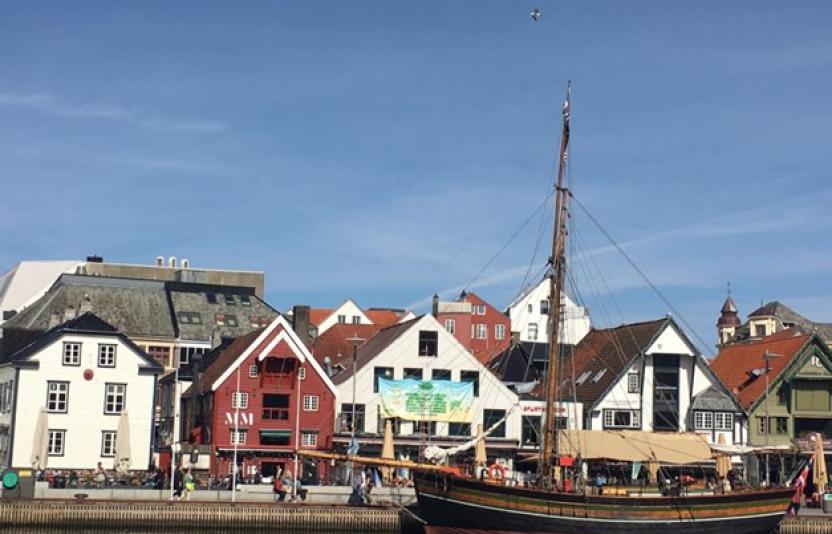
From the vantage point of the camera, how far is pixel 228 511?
56781 mm

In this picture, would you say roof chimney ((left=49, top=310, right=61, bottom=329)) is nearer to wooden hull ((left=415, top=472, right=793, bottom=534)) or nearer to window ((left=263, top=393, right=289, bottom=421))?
window ((left=263, top=393, right=289, bottom=421))

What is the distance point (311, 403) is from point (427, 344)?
8.93m

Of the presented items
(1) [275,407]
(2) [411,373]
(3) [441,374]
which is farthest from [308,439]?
(3) [441,374]

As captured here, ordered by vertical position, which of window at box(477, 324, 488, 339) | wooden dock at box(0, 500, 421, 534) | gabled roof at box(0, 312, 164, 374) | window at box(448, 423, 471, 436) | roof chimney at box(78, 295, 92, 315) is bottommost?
wooden dock at box(0, 500, 421, 534)

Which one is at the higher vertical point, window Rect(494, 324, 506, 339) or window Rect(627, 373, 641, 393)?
window Rect(494, 324, 506, 339)

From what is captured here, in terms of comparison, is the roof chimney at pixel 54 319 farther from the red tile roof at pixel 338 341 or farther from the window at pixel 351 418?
the window at pixel 351 418

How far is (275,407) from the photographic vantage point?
7719cm

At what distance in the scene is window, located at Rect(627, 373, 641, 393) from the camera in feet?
274

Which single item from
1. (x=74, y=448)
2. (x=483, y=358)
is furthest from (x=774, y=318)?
(x=74, y=448)

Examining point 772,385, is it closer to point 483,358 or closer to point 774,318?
point 483,358

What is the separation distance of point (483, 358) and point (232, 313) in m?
21.9

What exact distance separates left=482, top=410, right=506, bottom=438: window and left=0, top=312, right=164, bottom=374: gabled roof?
2090 centimetres

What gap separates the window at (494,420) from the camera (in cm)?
8056

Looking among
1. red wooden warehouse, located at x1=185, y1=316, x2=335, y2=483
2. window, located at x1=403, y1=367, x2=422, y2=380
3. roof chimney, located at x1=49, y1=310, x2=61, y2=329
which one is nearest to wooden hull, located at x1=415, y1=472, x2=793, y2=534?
red wooden warehouse, located at x1=185, y1=316, x2=335, y2=483
